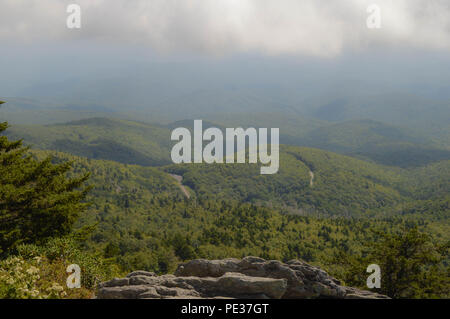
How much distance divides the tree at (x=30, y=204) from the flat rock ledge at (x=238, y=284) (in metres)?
13.3

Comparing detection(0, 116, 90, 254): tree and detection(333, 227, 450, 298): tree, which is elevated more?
detection(0, 116, 90, 254): tree

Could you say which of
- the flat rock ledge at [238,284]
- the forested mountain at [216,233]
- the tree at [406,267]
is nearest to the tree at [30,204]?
the flat rock ledge at [238,284]

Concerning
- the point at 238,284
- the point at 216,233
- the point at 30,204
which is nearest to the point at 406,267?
the point at 238,284

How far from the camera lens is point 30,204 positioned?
31.7 m

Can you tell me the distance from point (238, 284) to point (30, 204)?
22.9 m

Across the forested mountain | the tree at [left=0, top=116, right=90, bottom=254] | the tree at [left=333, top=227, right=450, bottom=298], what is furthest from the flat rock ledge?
the forested mountain

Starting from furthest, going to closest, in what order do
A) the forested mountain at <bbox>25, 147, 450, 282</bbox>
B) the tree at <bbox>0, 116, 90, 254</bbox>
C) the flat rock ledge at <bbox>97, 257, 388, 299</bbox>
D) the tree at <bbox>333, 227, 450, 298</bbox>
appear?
the forested mountain at <bbox>25, 147, 450, 282</bbox>, the tree at <bbox>0, 116, 90, 254</bbox>, the tree at <bbox>333, 227, 450, 298</bbox>, the flat rock ledge at <bbox>97, 257, 388, 299</bbox>

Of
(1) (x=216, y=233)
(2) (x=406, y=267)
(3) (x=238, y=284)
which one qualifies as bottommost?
(1) (x=216, y=233)

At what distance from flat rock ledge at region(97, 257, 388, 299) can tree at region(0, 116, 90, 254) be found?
13345 mm

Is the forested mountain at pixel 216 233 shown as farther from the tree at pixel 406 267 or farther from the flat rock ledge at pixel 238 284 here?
the flat rock ledge at pixel 238 284

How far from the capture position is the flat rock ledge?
776 inches

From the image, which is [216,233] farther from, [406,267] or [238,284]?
[238,284]

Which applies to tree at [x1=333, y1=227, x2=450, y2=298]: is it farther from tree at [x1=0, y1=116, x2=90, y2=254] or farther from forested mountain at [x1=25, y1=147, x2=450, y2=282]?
forested mountain at [x1=25, y1=147, x2=450, y2=282]
